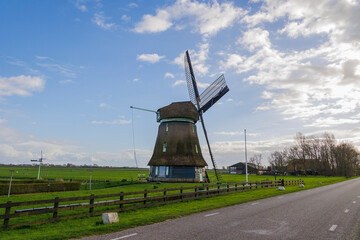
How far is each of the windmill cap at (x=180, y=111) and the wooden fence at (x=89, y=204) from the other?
14.0 m

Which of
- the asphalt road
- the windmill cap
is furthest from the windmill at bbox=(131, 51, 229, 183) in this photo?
the asphalt road

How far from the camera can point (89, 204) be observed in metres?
12.5

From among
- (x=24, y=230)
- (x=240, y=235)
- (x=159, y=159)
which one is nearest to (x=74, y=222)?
(x=24, y=230)

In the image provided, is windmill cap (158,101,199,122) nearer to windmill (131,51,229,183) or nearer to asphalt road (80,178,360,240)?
windmill (131,51,229,183)

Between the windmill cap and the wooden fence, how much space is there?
552 inches

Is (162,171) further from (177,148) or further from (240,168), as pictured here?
(240,168)

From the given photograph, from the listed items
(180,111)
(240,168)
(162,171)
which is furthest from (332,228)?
(240,168)

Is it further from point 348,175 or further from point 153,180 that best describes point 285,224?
point 348,175

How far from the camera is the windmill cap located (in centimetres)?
3907

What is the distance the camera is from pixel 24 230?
9773 millimetres

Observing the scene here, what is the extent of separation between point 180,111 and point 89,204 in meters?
27.7

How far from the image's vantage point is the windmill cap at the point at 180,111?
39066mm

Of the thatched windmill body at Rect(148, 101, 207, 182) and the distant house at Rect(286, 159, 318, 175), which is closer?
the thatched windmill body at Rect(148, 101, 207, 182)

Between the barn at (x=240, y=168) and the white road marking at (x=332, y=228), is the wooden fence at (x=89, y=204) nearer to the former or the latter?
the white road marking at (x=332, y=228)
